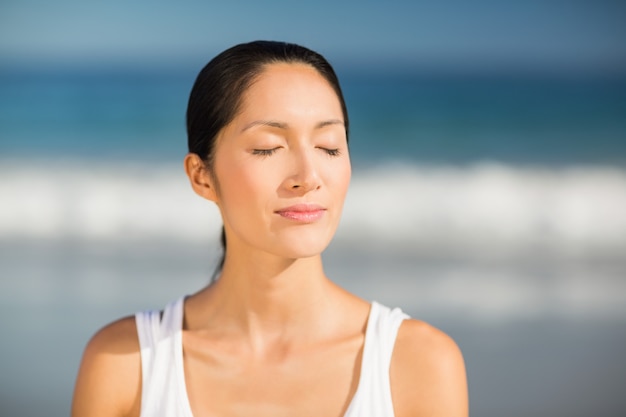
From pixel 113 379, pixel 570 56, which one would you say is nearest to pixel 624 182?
pixel 570 56

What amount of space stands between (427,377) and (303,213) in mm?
307

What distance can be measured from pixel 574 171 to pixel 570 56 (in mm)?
433

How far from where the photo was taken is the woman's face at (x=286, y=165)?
127 centimetres

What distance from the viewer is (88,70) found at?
11.8 feet

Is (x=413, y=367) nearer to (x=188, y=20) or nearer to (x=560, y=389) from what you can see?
(x=560, y=389)

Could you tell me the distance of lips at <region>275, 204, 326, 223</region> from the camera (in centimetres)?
127

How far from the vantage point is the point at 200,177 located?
55.8 inches

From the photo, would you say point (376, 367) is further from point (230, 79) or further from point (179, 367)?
point (230, 79)

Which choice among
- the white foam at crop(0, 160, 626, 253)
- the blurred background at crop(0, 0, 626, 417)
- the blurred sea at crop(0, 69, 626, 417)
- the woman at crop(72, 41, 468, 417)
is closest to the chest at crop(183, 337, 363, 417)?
the woman at crop(72, 41, 468, 417)

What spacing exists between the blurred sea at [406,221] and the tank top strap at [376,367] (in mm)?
1191

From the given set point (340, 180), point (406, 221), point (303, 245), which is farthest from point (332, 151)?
point (406, 221)

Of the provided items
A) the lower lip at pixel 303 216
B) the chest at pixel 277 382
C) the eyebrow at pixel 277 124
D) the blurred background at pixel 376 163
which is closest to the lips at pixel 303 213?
the lower lip at pixel 303 216

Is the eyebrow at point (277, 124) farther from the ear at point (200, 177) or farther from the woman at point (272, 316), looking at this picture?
the ear at point (200, 177)

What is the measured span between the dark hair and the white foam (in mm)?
1901
